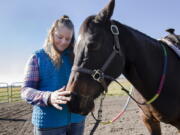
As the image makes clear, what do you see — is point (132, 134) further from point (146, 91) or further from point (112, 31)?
point (112, 31)

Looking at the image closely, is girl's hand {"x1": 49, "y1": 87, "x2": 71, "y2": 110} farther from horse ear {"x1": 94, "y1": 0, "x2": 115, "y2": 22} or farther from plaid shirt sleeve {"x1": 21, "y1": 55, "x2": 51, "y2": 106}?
horse ear {"x1": 94, "y1": 0, "x2": 115, "y2": 22}

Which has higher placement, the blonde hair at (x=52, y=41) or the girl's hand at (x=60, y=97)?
the blonde hair at (x=52, y=41)

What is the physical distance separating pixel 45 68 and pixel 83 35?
0.66 meters

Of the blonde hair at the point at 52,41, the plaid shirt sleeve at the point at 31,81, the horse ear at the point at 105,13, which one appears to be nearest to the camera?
the horse ear at the point at 105,13

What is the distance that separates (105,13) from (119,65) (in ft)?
1.65

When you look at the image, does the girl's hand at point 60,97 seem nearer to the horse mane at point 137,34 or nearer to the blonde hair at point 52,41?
the blonde hair at point 52,41

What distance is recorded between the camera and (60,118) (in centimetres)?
269

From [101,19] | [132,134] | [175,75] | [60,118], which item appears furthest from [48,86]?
[132,134]

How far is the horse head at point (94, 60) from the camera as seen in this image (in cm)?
212

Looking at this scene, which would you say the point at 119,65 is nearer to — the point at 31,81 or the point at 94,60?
the point at 94,60

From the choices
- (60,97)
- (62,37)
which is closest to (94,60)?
(60,97)

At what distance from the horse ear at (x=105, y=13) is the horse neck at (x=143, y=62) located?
1.08 ft

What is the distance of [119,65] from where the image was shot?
233cm

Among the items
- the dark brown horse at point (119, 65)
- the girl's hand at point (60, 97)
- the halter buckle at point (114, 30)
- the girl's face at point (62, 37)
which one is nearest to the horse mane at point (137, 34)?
the dark brown horse at point (119, 65)
